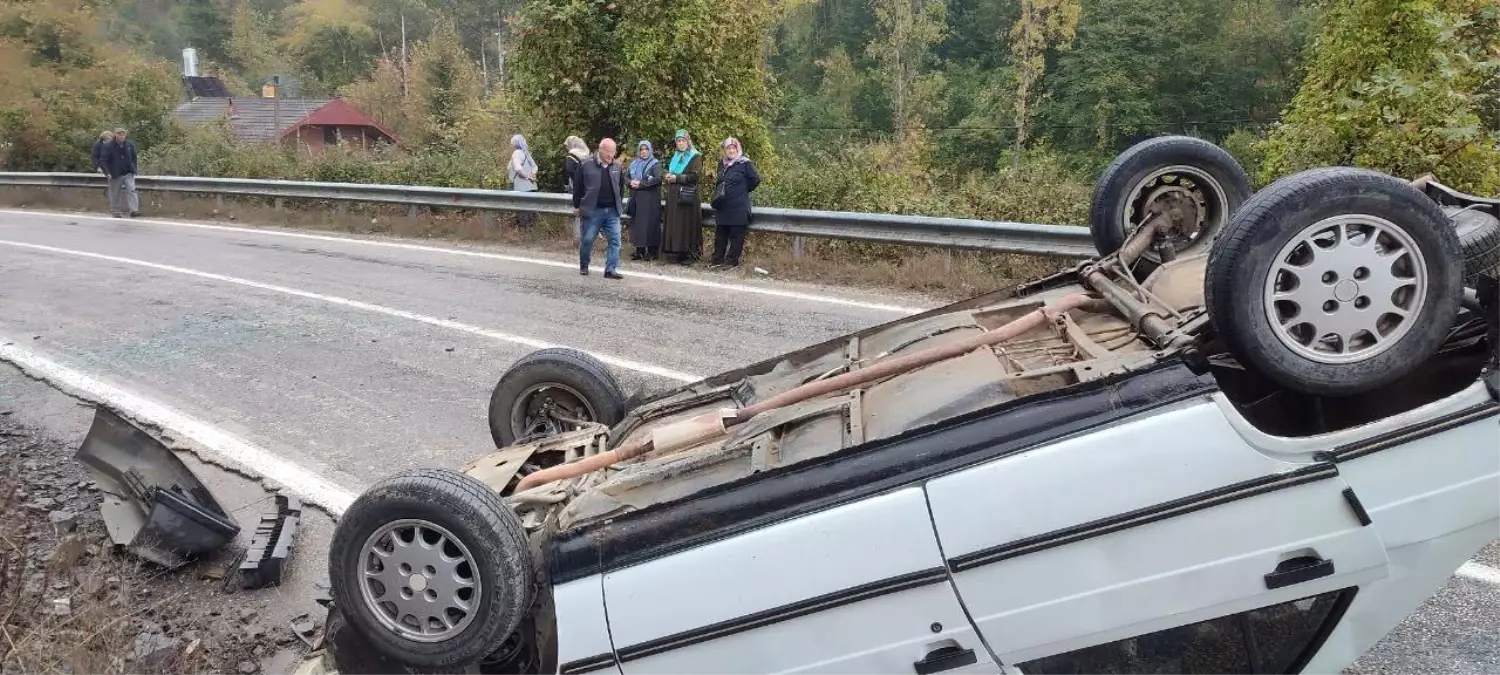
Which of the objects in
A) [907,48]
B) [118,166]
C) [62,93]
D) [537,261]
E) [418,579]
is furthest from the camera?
[907,48]

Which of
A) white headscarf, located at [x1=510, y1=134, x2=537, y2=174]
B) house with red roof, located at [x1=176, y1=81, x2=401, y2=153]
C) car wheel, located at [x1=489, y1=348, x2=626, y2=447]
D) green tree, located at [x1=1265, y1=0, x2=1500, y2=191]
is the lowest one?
car wheel, located at [x1=489, y1=348, x2=626, y2=447]

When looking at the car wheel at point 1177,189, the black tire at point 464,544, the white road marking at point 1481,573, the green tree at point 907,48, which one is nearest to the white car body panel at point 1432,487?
the white road marking at point 1481,573

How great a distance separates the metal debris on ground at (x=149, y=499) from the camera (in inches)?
167

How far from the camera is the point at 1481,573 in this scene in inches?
145

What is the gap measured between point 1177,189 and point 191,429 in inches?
213

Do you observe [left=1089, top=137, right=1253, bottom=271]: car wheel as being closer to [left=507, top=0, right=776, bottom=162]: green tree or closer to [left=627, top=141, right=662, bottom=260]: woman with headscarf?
[left=627, top=141, right=662, bottom=260]: woman with headscarf

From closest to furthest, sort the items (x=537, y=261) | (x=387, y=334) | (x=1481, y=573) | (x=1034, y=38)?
(x=1481, y=573)
(x=387, y=334)
(x=537, y=261)
(x=1034, y=38)

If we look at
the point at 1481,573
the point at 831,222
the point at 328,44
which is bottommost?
the point at 1481,573

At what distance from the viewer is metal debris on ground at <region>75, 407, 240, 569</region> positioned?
424 cm

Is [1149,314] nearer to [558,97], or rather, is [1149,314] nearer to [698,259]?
[698,259]

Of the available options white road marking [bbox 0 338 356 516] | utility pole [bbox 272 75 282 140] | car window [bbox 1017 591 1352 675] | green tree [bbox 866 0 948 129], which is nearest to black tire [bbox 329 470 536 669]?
car window [bbox 1017 591 1352 675]

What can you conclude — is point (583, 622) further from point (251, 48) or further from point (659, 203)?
point (251, 48)

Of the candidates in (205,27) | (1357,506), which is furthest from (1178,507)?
(205,27)

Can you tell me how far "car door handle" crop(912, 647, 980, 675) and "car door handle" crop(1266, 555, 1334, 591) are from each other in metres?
0.72
